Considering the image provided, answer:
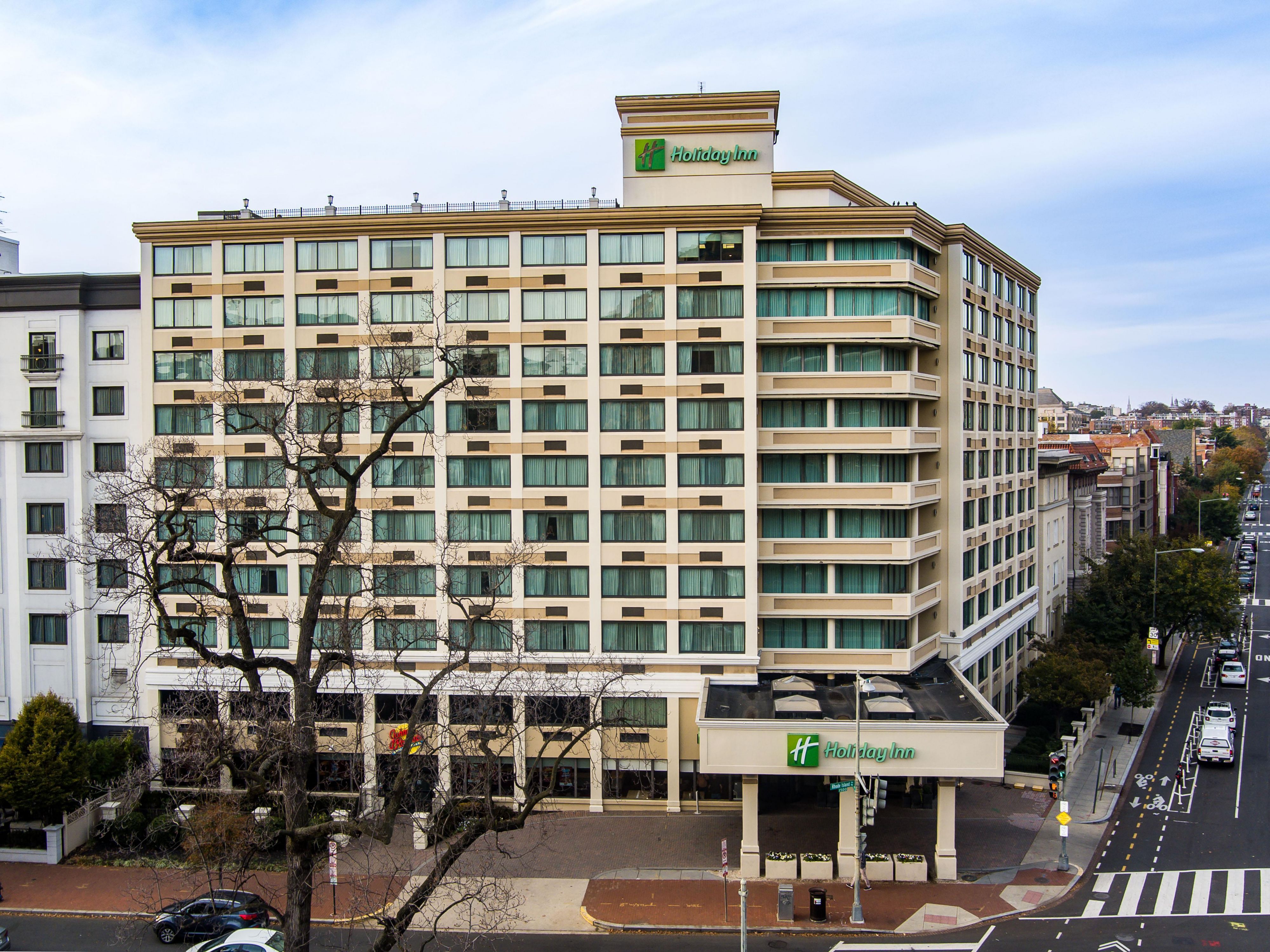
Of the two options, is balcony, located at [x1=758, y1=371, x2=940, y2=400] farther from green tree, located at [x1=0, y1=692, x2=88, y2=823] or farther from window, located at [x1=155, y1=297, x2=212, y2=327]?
green tree, located at [x1=0, y1=692, x2=88, y2=823]

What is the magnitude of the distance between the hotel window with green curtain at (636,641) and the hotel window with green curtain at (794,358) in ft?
42.3

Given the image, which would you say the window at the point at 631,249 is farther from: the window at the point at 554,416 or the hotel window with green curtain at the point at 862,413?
the hotel window with green curtain at the point at 862,413

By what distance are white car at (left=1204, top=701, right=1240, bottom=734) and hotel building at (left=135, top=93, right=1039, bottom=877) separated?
1963cm

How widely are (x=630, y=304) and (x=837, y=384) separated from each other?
394 inches

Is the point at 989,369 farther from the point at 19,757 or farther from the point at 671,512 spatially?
the point at 19,757

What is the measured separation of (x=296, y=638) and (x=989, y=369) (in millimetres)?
39357

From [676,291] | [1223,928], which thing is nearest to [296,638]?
[676,291]

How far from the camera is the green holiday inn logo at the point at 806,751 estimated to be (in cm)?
3553

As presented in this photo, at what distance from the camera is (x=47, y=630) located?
4606cm

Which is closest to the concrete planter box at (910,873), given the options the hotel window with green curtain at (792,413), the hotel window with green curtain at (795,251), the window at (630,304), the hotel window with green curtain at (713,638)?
the hotel window with green curtain at (713,638)

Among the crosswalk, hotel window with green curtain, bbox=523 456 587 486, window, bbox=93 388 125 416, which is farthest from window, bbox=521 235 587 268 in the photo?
the crosswalk

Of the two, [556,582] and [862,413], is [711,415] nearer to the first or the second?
[862,413]

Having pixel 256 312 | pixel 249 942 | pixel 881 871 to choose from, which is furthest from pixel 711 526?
pixel 249 942

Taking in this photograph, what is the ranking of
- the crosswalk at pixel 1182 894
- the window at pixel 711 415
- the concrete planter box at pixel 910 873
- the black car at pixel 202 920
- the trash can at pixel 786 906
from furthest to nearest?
the window at pixel 711 415 < the concrete planter box at pixel 910 873 < the crosswalk at pixel 1182 894 < the trash can at pixel 786 906 < the black car at pixel 202 920
